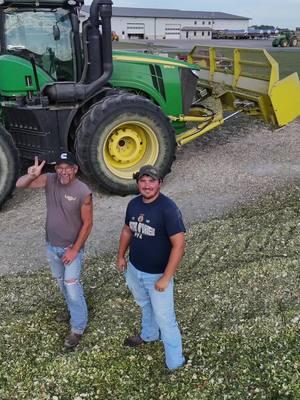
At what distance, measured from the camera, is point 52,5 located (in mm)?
6605

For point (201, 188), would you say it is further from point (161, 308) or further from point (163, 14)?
point (163, 14)

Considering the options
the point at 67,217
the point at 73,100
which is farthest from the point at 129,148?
the point at 67,217

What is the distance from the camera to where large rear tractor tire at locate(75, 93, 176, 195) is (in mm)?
6551

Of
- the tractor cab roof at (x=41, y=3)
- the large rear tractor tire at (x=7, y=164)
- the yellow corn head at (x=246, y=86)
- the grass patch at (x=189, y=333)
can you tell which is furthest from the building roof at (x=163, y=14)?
the grass patch at (x=189, y=333)

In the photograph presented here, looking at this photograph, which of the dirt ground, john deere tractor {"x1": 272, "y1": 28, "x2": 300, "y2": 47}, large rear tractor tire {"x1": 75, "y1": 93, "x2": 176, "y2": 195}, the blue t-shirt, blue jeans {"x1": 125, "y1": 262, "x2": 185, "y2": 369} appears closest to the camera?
the blue t-shirt

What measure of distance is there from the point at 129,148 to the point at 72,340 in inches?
149

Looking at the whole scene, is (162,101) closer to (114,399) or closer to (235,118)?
(235,118)

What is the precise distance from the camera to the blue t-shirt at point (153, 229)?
10.4 ft

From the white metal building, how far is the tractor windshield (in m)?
73.3

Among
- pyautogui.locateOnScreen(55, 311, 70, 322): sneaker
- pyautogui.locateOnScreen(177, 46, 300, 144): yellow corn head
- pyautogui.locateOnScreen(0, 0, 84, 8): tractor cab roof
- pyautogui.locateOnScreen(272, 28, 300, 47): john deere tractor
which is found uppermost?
pyautogui.locateOnScreen(0, 0, 84, 8): tractor cab roof

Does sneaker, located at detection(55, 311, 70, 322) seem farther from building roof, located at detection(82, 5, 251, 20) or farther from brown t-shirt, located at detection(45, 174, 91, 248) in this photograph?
building roof, located at detection(82, 5, 251, 20)

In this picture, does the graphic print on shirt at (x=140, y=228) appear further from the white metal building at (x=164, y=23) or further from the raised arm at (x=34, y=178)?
the white metal building at (x=164, y=23)

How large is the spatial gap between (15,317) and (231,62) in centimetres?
635

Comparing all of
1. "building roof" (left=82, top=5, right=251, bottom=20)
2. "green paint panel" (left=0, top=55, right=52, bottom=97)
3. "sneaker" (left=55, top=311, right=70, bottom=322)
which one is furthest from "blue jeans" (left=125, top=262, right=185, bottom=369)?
"building roof" (left=82, top=5, right=251, bottom=20)
